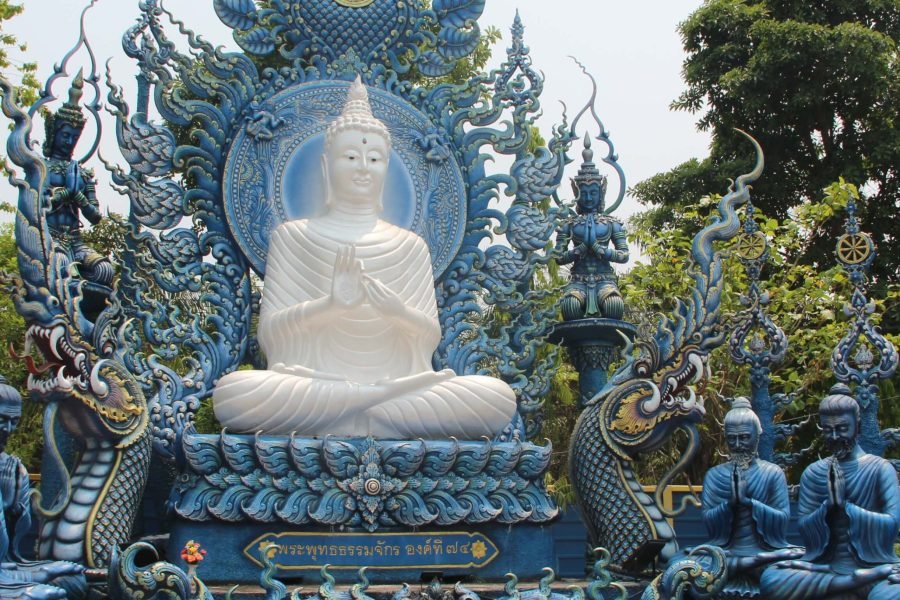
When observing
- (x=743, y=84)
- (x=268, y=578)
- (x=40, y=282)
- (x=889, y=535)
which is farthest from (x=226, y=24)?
(x=743, y=84)

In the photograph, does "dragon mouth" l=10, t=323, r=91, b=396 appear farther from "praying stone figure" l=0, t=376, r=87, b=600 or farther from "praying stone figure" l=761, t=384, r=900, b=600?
"praying stone figure" l=761, t=384, r=900, b=600

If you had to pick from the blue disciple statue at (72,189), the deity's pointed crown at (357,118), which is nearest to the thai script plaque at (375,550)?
the blue disciple statue at (72,189)

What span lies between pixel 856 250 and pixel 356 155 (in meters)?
4.12

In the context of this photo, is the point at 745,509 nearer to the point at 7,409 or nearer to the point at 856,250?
the point at 856,250

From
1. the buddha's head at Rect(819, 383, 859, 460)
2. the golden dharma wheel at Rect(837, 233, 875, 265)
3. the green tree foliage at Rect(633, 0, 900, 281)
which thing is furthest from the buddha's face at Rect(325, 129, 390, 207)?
the green tree foliage at Rect(633, 0, 900, 281)

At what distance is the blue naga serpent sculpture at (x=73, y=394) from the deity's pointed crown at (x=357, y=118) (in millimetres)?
2473

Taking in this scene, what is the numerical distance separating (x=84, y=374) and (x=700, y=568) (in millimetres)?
4511

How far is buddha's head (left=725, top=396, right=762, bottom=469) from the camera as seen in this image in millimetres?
8695

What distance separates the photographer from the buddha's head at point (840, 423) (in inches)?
320

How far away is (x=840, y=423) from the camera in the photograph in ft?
26.7

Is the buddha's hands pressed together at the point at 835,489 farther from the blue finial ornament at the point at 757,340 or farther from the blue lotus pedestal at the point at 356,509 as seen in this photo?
the blue lotus pedestal at the point at 356,509

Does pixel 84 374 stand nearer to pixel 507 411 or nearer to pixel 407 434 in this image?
pixel 407 434

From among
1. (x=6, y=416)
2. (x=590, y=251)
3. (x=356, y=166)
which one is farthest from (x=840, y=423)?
(x=6, y=416)

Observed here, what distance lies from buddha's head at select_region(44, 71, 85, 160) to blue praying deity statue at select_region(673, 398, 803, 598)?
5.73 m
